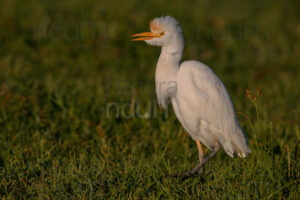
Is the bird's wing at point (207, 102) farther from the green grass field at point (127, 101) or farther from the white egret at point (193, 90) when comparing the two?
the green grass field at point (127, 101)

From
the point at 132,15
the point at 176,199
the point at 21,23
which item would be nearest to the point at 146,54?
the point at 132,15

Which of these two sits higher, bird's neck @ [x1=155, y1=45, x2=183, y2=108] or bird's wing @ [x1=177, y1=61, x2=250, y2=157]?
bird's neck @ [x1=155, y1=45, x2=183, y2=108]

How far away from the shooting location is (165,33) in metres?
3.40

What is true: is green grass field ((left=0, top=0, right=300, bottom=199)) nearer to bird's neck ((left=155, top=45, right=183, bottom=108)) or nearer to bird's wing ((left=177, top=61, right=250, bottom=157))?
bird's wing ((left=177, top=61, right=250, bottom=157))

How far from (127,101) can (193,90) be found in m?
1.48

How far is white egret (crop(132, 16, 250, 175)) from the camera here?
3.38 meters

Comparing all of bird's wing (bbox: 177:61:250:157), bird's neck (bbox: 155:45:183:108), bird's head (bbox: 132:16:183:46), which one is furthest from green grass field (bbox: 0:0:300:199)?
bird's head (bbox: 132:16:183:46)

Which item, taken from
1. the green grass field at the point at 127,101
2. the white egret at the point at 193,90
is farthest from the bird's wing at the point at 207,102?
the green grass field at the point at 127,101

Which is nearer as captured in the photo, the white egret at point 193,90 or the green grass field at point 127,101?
the green grass field at point 127,101

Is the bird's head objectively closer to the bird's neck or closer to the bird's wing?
the bird's neck

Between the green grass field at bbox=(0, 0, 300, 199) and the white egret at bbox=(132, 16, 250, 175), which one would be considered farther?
the white egret at bbox=(132, 16, 250, 175)

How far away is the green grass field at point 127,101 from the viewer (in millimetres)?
2885

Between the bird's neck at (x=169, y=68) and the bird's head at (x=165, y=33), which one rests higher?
the bird's head at (x=165, y=33)

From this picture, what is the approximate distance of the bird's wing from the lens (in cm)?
336
